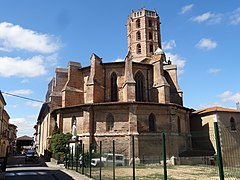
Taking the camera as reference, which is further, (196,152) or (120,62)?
(120,62)

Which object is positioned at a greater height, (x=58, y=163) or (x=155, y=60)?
(x=155, y=60)

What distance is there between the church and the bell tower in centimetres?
1079

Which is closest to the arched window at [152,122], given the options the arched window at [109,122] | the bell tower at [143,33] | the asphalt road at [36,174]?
the arched window at [109,122]

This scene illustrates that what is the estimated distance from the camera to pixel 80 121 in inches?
1142

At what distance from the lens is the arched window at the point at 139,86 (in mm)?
33375

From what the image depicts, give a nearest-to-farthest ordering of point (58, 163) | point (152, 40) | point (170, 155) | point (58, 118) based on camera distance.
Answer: point (58, 163), point (170, 155), point (58, 118), point (152, 40)

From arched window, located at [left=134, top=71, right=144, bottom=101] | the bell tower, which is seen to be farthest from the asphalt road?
the bell tower

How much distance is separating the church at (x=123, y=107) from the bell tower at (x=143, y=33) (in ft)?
35.4

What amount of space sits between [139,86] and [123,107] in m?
6.69

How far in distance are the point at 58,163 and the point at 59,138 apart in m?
3.25

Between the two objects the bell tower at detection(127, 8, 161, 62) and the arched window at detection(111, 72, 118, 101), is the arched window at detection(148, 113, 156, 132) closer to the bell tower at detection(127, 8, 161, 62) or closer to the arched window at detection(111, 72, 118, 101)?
the arched window at detection(111, 72, 118, 101)

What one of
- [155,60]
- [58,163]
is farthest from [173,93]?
[58,163]

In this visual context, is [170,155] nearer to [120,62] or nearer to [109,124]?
[109,124]

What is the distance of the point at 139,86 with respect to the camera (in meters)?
33.8
